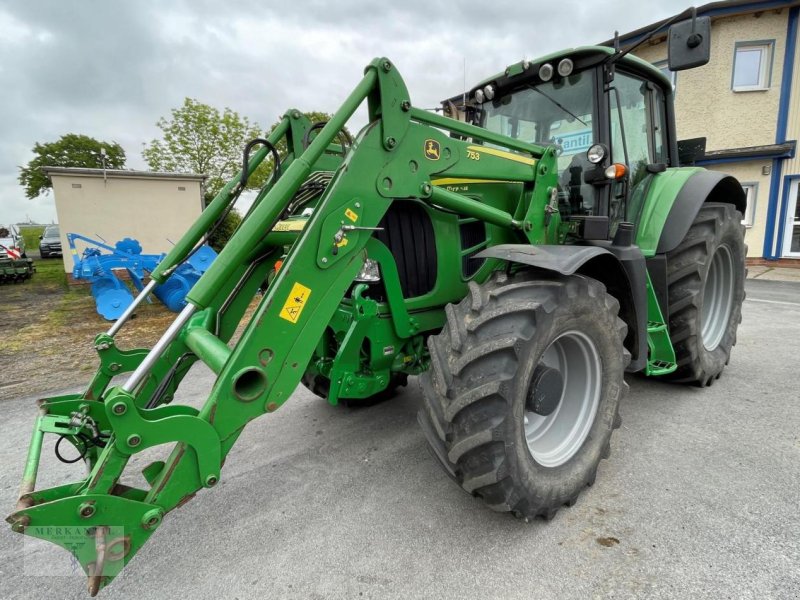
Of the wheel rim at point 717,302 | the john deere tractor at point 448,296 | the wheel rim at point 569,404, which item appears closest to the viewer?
the john deere tractor at point 448,296

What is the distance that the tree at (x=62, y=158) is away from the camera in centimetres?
3181

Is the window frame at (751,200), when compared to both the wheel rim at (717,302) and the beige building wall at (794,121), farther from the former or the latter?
the wheel rim at (717,302)

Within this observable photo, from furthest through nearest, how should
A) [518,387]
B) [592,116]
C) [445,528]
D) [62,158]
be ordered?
[62,158] < [592,116] < [445,528] < [518,387]

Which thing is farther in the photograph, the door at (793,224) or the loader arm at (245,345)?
the door at (793,224)

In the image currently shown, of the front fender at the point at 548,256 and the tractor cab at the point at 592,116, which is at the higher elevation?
the tractor cab at the point at 592,116

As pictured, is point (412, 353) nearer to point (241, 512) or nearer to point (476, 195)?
point (476, 195)

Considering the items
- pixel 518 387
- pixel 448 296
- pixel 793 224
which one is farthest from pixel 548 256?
pixel 793 224

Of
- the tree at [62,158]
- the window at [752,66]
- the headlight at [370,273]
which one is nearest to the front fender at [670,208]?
the headlight at [370,273]

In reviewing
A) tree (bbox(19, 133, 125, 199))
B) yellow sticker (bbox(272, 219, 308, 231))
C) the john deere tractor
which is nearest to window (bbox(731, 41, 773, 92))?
the john deere tractor

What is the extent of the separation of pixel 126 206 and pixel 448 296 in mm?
13264

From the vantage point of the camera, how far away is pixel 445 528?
2170 millimetres

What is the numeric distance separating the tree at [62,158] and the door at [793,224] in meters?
36.9

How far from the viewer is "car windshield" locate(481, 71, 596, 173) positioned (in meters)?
2.96

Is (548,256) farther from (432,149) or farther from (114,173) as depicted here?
(114,173)
